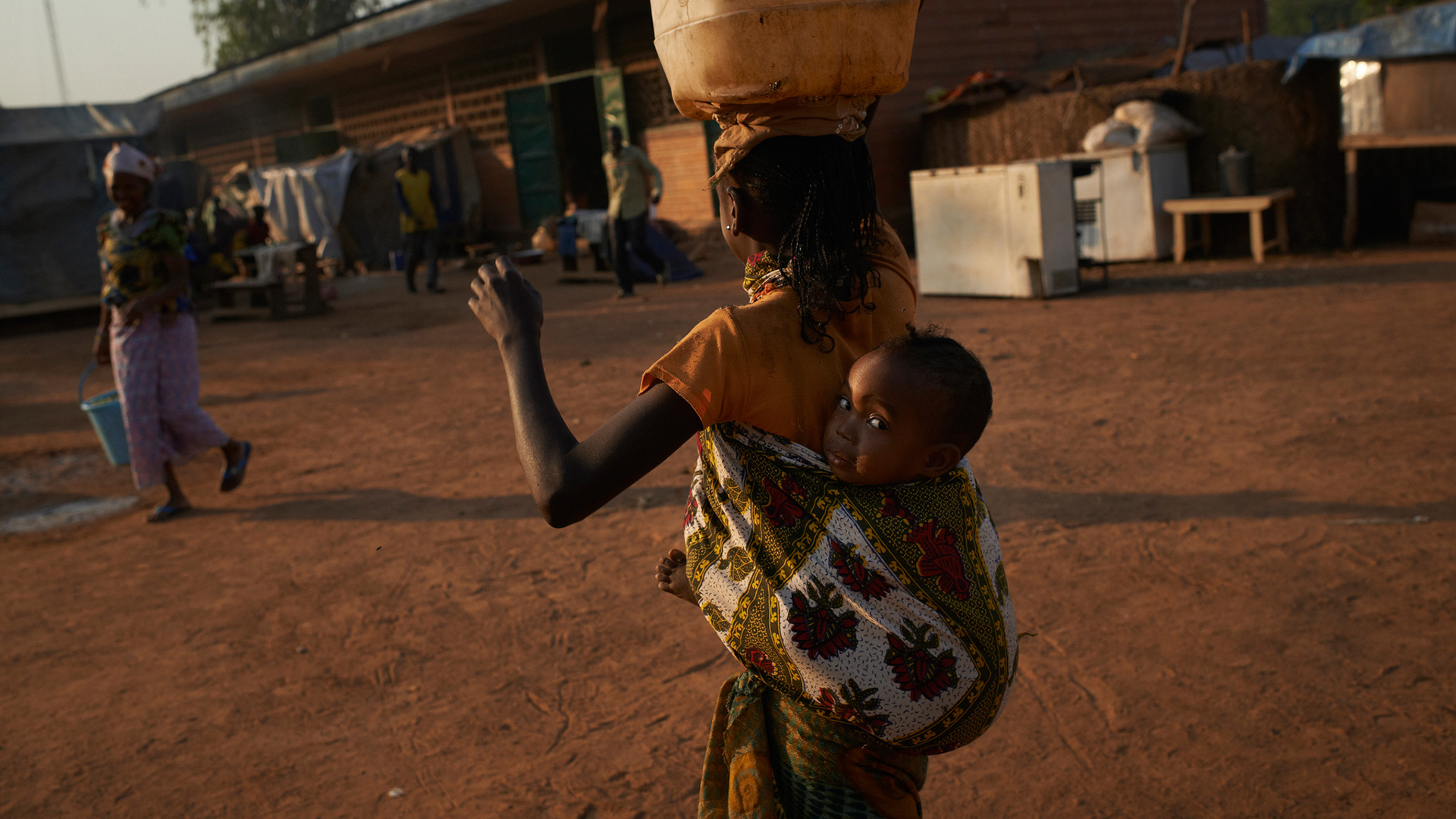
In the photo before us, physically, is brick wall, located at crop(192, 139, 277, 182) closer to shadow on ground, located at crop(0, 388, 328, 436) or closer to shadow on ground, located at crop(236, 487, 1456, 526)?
shadow on ground, located at crop(0, 388, 328, 436)

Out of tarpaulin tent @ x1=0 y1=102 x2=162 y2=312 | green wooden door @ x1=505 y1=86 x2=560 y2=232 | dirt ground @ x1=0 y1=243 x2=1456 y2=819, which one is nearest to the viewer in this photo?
dirt ground @ x1=0 y1=243 x2=1456 y2=819

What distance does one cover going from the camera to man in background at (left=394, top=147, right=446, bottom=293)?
13.4 m

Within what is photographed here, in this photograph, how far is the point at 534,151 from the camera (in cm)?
1741

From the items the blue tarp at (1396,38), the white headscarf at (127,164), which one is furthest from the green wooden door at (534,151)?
the white headscarf at (127,164)

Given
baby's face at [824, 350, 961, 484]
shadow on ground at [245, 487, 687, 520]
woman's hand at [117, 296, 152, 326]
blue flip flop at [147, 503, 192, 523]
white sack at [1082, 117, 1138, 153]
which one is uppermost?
white sack at [1082, 117, 1138, 153]

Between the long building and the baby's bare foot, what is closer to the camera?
the baby's bare foot

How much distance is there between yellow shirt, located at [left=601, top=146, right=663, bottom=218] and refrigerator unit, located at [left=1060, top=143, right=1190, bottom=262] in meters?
4.59

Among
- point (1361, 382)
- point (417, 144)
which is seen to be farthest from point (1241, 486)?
point (417, 144)

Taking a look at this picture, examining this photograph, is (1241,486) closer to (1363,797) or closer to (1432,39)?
(1363,797)

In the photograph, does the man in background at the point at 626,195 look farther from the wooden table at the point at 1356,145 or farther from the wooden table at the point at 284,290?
the wooden table at the point at 1356,145

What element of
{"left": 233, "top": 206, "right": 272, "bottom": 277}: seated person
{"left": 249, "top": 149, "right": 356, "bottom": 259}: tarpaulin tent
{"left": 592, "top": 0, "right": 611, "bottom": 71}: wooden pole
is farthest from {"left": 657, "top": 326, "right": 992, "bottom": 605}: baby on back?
{"left": 249, "top": 149, "right": 356, "bottom": 259}: tarpaulin tent

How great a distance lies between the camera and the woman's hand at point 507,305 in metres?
1.49

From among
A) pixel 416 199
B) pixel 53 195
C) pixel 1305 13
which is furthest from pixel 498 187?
pixel 1305 13

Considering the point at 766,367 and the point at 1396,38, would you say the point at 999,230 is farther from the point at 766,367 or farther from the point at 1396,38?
the point at 766,367
